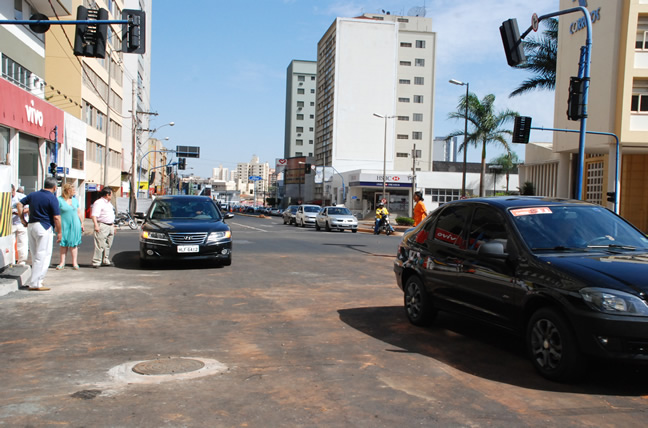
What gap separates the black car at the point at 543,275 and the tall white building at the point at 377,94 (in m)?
73.4

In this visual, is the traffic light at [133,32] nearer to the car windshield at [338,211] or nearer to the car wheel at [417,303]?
the car wheel at [417,303]

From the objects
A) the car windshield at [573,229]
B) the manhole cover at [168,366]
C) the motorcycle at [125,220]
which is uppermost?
the car windshield at [573,229]

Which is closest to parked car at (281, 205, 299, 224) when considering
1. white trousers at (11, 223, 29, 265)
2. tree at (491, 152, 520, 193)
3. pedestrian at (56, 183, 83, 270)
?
tree at (491, 152, 520, 193)

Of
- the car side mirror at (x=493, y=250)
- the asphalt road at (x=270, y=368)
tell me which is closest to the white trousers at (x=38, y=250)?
the asphalt road at (x=270, y=368)

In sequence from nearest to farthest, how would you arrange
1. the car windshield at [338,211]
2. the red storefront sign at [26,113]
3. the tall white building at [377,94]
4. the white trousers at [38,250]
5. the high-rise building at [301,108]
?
the white trousers at [38,250] → the red storefront sign at [26,113] → the car windshield at [338,211] → the tall white building at [377,94] → the high-rise building at [301,108]

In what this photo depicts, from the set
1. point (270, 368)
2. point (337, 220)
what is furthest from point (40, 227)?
point (337, 220)

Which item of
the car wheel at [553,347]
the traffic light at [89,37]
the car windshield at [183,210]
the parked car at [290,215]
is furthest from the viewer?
the parked car at [290,215]

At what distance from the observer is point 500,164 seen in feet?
191

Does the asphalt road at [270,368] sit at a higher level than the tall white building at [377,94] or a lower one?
lower

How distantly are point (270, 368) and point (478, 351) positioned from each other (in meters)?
2.19

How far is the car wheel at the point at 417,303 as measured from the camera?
22.4 feet

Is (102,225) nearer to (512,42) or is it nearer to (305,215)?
(512,42)

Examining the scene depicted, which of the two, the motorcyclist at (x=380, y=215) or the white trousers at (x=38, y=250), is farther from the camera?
the motorcyclist at (x=380, y=215)

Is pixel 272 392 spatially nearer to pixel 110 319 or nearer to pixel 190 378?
pixel 190 378
